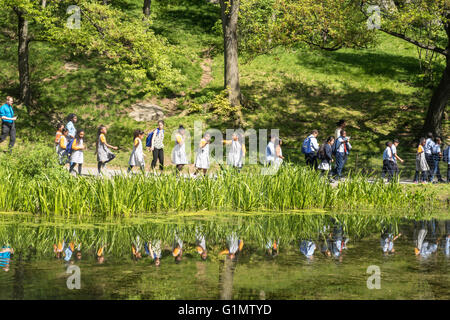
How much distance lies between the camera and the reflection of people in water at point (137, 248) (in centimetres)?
888

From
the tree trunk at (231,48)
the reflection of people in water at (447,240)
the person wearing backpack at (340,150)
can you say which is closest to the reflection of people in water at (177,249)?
the reflection of people in water at (447,240)

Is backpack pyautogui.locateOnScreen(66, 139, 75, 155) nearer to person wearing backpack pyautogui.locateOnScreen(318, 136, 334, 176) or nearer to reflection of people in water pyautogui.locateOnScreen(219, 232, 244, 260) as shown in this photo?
person wearing backpack pyautogui.locateOnScreen(318, 136, 334, 176)

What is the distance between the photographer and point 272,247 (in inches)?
387

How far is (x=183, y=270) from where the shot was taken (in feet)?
26.3

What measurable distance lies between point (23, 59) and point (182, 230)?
63.3 feet

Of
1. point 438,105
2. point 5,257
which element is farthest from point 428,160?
point 5,257

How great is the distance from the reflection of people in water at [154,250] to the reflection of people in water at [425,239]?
13.1ft

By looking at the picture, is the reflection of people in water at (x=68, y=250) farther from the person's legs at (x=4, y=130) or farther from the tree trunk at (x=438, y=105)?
the tree trunk at (x=438, y=105)

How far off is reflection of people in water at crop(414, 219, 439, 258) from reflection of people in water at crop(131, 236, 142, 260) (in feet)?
14.0

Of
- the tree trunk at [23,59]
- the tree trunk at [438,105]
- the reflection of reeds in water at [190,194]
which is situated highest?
the tree trunk at [23,59]

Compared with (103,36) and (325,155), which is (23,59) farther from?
(325,155)

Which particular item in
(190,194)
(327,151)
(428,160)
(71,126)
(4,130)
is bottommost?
(190,194)
